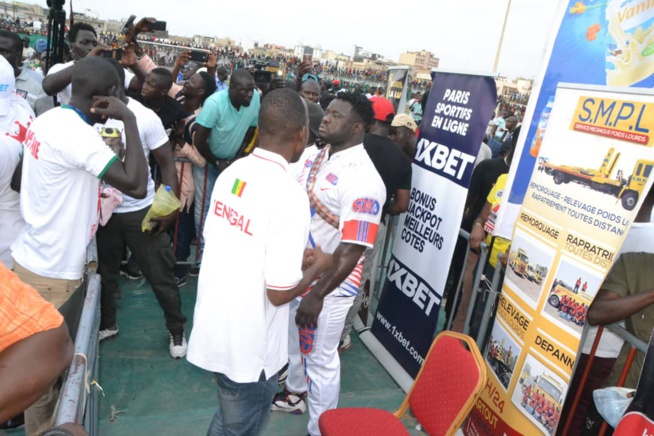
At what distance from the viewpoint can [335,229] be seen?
3.06m

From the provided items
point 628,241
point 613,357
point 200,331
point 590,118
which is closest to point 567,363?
point 613,357

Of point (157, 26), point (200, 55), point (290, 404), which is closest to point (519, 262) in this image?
point (290, 404)

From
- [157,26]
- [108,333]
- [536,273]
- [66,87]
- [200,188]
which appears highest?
[157,26]

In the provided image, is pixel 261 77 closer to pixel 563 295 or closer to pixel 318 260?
pixel 318 260

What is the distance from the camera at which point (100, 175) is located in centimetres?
246

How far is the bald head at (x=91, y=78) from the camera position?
2.60 m

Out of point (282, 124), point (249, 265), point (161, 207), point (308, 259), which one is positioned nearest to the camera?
point (249, 265)

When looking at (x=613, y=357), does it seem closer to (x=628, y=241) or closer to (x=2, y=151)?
(x=628, y=241)

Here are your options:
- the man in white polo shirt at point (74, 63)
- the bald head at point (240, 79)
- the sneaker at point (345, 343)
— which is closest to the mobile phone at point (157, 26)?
the man in white polo shirt at point (74, 63)

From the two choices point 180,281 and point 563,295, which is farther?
point 180,281

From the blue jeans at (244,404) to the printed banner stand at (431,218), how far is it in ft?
5.80

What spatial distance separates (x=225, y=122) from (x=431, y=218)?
8.02 feet

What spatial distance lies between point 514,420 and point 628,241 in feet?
3.88

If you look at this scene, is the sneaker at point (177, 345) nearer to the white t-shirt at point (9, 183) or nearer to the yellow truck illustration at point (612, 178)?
the white t-shirt at point (9, 183)
